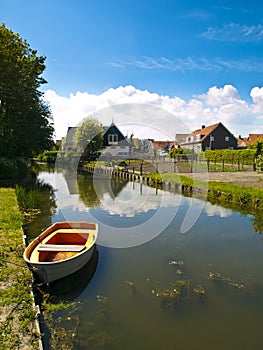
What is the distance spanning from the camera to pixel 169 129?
38.1ft

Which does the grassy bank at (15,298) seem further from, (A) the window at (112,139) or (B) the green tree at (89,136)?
(A) the window at (112,139)

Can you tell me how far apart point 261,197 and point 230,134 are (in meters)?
41.9

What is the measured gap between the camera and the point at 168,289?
5359 mm

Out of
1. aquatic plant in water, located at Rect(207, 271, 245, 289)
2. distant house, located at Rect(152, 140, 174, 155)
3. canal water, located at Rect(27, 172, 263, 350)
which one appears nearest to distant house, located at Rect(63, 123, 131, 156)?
distant house, located at Rect(152, 140, 174, 155)

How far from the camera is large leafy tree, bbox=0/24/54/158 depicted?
2011 centimetres

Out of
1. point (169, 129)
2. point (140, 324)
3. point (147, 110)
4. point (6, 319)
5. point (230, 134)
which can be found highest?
point (230, 134)

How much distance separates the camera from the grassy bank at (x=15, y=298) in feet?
11.4

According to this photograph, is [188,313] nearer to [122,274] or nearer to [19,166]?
[122,274]

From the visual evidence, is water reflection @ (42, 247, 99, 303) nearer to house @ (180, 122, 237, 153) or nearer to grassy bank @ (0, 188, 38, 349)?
grassy bank @ (0, 188, 38, 349)

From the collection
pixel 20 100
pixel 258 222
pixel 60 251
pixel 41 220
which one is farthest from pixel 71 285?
pixel 20 100

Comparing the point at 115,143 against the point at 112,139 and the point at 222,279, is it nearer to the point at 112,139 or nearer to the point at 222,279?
the point at 112,139

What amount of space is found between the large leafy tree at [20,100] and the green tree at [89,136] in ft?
52.8

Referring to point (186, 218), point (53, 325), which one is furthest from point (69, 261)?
point (186, 218)

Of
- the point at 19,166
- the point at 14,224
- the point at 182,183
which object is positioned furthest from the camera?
the point at 19,166
